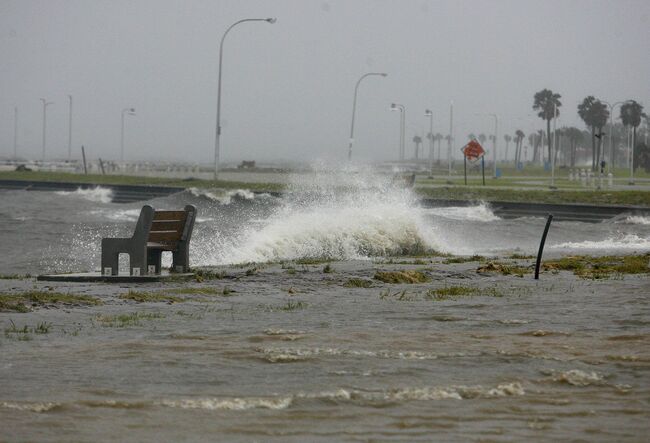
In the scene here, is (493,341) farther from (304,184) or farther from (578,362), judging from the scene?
(304,184)

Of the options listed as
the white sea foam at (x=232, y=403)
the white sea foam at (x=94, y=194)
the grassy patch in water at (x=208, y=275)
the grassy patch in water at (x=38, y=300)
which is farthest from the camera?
the white sea foam at (x=94, y=194)

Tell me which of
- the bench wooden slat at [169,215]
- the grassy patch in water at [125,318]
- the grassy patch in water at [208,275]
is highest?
the bench wooden slat at [169,215]

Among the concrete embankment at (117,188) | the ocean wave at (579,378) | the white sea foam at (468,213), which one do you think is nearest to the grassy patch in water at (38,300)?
the ocean wave at (579,378)

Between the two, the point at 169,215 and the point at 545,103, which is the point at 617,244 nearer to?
the point at 169,215

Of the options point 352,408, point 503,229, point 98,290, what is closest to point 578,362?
point 352,408

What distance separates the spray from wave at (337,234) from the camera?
23891mm

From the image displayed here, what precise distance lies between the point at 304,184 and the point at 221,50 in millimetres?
23705

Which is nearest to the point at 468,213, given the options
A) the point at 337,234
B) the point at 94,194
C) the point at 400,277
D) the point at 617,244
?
the point at 617,244

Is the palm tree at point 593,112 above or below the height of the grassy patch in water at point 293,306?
above

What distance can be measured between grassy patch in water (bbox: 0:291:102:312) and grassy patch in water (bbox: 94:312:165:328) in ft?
3.30

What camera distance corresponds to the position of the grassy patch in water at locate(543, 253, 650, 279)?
59.1 feet

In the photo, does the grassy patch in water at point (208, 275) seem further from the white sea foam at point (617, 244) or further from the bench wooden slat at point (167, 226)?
the white sea foam at point (617, 244)

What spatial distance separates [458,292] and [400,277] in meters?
1.95

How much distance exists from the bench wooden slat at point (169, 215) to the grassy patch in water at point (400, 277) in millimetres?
2983
